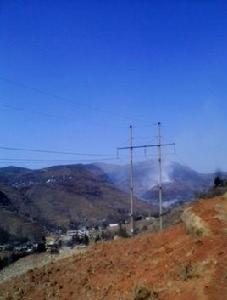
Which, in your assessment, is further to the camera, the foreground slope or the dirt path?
the dirt path

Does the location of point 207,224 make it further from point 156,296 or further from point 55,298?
point 55,298

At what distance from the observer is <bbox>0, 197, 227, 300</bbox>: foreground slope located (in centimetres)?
2347

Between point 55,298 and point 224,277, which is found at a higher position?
point 224,277

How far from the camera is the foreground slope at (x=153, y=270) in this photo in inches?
924

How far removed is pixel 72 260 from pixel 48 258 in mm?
11900

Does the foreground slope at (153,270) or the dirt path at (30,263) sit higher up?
the foreground slope at (153,270)

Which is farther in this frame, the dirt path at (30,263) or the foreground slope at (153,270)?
the dirt path at (30,263)

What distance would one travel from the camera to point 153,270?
1083 inches

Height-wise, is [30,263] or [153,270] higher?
[153,270]

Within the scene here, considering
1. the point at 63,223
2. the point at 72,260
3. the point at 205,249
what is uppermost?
the point at 205,249

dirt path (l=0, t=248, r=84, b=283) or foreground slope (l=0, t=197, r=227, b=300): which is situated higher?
foreground slope (l=0, t=197, r=227, b=300)

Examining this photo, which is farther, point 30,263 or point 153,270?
point 30,263

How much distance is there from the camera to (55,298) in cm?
3111

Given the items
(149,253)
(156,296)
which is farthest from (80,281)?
(156,296)
